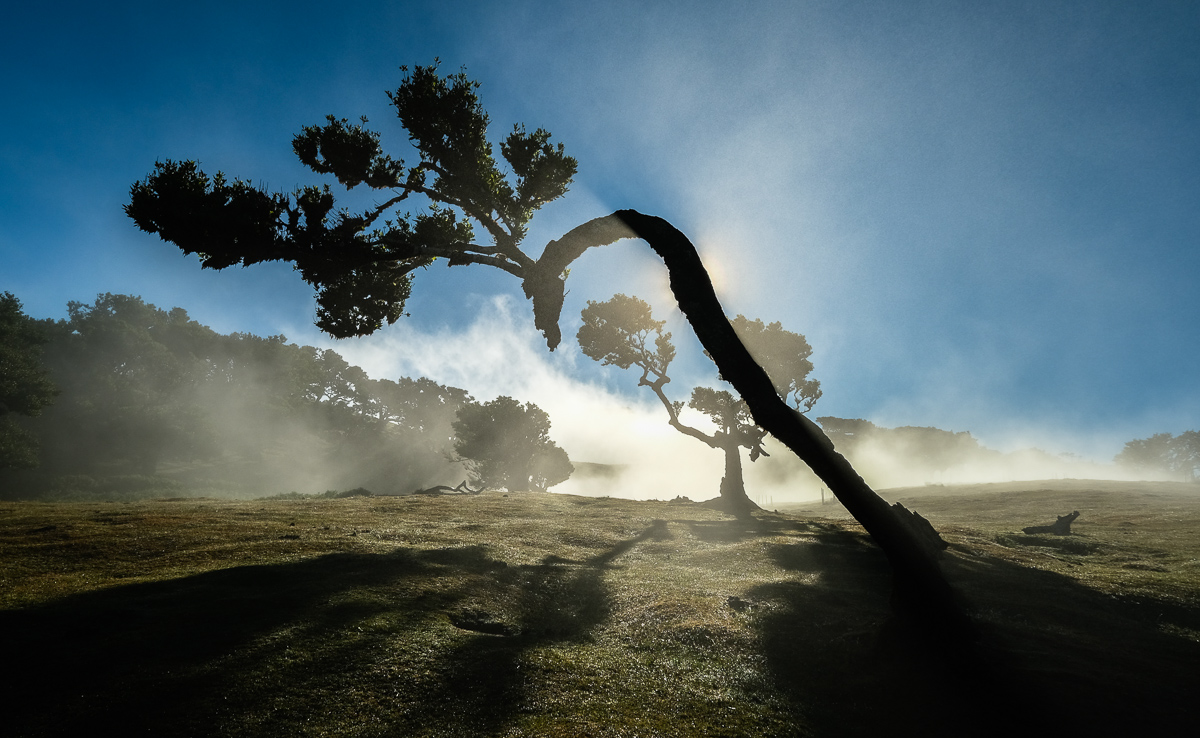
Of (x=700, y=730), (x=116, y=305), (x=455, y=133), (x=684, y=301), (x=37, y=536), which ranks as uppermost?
(x=116, y=305)

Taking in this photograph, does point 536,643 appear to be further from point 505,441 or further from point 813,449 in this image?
point 505,441

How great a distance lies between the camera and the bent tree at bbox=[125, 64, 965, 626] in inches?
298

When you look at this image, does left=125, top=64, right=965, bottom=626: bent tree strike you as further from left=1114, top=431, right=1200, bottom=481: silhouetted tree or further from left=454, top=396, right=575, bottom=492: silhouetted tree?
left=1114, top=431, right=1200, bottom=481: silhouetted tree

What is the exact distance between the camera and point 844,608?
9.78m

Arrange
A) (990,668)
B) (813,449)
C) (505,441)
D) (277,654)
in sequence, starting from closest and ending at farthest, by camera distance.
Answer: (277,654) < (990,668) < (813,449) < (505,441)

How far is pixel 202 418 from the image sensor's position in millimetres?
68000

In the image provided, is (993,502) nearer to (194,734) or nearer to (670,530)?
(670,530)

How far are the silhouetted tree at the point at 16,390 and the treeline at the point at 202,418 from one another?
0.79ft

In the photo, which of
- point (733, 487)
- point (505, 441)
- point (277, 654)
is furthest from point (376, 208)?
point (505, 441)

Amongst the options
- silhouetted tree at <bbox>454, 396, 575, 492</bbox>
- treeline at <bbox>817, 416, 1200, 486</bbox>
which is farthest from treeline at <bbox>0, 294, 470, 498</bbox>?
treeline at <bbox>817, 416, 1200, 486</bbox>

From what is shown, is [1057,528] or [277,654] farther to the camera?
[1057,528]

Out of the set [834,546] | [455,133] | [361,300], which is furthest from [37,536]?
[834,546]

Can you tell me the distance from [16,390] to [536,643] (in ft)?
198

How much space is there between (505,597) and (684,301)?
7.48 metres
